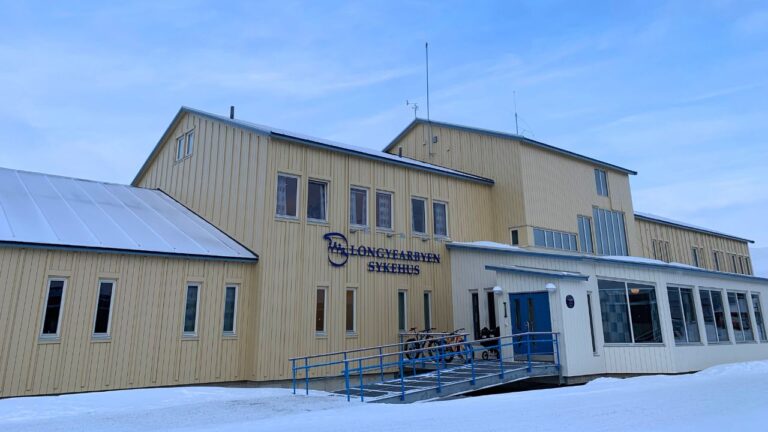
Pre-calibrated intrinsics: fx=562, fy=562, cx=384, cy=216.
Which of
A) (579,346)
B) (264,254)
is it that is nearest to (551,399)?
(579,346)

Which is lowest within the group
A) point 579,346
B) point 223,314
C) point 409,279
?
point 579,346

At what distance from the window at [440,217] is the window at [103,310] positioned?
11450mm

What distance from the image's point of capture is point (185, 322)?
601 inches

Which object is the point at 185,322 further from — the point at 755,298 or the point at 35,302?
the point at 755,298

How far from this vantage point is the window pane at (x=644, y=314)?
713 inches

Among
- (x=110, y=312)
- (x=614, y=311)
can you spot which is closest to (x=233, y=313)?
(x=110, y=312)

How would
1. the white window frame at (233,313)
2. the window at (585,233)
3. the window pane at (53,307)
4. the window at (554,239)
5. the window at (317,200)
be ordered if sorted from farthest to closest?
the window at (585,233), the window at (554,239), the window at (317,200), the white window frame at (233,313), the window pane at (53,307)

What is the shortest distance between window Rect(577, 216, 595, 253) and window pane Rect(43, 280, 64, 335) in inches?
804

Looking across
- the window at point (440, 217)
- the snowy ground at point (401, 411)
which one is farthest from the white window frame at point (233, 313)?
the window at point (440, 217)

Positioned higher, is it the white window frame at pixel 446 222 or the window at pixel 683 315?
the white window frame at pixel 446 222

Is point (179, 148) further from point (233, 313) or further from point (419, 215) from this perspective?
point (419, 215)

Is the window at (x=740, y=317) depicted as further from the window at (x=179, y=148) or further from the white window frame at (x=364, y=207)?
the window at (x=179, y=148)

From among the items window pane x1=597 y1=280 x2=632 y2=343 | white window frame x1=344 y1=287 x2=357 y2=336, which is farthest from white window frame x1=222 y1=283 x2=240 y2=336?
window pane x1=597 y1=280 x2=632 y2=343

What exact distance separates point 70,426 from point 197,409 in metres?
2.40
